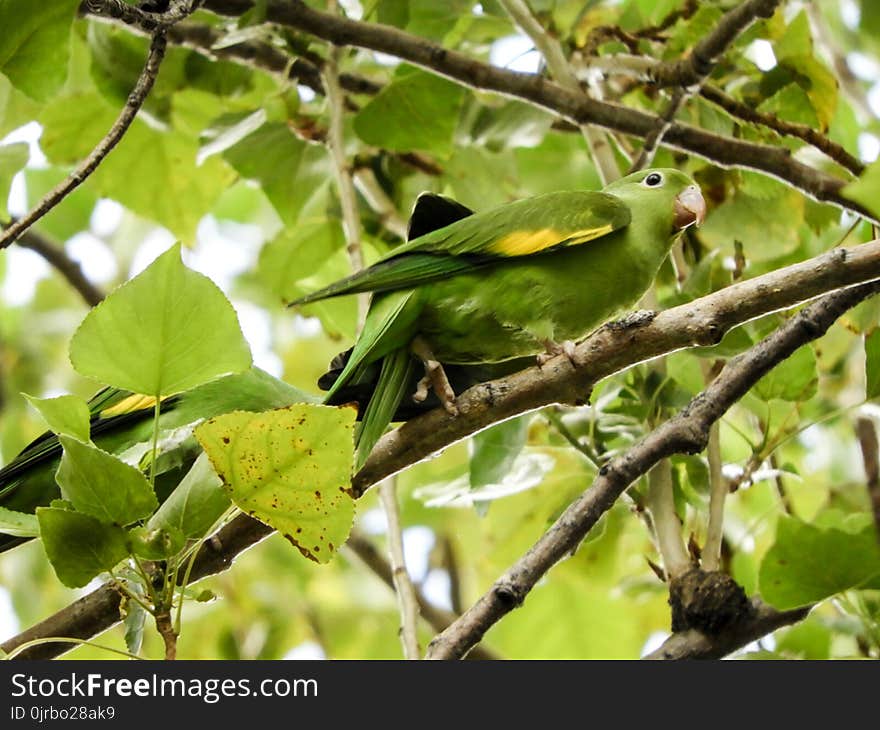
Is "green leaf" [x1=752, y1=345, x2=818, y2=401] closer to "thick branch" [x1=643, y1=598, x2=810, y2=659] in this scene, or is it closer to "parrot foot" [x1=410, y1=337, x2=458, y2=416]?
"thick branch" [x1=643, y1=598, x2=810, y2=659]

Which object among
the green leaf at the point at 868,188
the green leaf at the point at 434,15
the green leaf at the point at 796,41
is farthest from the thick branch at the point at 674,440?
the green leaf at the point at 434,15

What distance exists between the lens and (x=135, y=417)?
296 cm

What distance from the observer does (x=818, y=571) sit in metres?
2.12

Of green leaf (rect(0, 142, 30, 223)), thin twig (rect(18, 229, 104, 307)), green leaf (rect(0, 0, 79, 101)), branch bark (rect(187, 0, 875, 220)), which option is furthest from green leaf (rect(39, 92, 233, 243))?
green leaf (rect(0, 0, 79, 101))

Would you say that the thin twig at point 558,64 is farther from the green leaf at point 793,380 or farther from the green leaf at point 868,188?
the green leaf at point 868,188

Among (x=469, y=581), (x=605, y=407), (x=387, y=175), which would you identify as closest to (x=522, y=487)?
(x=605, y=407)

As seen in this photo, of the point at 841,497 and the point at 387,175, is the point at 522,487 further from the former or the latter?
the point at 387,175

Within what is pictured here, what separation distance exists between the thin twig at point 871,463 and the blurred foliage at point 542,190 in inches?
3.4

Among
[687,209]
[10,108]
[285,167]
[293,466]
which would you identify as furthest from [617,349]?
[10,108]

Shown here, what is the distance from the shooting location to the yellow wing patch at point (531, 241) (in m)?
2.59

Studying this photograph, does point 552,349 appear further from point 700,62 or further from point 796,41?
point 796,41

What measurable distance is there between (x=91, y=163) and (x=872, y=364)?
155cm
